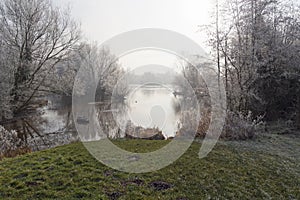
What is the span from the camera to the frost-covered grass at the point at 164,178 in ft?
11.6

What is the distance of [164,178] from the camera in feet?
13.4

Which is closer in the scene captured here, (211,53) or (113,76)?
(211,53)

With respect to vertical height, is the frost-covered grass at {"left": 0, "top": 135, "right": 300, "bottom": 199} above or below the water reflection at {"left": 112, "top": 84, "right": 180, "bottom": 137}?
below

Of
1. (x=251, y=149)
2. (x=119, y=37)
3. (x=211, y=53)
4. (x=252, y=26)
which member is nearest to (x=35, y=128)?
(x=119, y=37)

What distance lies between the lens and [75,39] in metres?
17.2

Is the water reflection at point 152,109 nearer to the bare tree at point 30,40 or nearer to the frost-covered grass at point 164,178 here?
the frost-covered grass at point 164,178

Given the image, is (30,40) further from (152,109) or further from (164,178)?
(164,178)

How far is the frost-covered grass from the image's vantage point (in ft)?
11.6

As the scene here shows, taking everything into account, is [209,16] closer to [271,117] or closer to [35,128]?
[271,117]

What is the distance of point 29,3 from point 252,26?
13774mm

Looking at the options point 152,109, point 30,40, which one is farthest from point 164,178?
point 30,40

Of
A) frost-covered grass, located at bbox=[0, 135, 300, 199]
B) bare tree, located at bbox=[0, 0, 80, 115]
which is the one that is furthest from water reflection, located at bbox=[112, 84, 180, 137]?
bare tree, located at bbox=[0, 0, 80, 115]

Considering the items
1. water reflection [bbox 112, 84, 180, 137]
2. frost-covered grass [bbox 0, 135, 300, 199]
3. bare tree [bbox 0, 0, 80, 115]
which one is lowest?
frost-covered grass [bbox 0, 135, 300, 199]

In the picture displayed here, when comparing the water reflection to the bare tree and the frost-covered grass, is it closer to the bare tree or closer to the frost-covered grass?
the frost-covered grass
